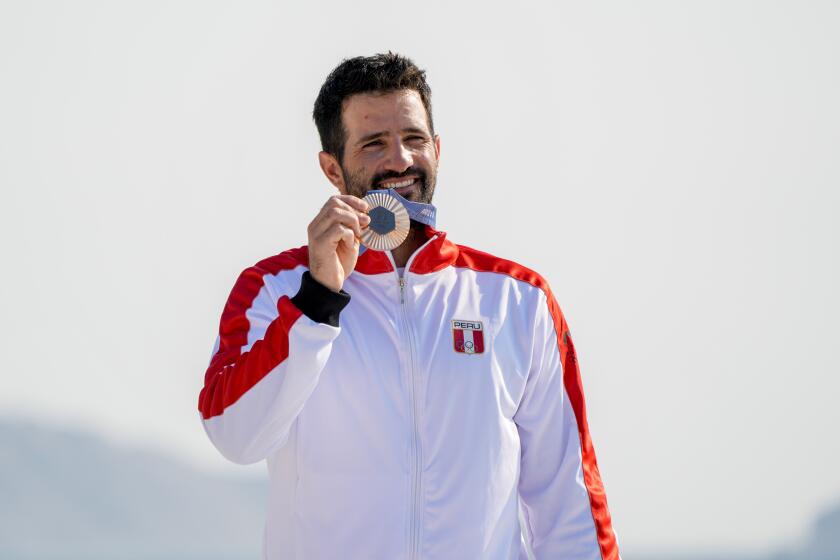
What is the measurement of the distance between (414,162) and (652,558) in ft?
27.9

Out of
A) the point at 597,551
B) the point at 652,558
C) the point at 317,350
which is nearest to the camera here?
the point at 317,350

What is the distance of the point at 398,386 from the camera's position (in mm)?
2480

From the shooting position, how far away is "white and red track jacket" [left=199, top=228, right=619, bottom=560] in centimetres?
225

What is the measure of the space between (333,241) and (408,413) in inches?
19.4

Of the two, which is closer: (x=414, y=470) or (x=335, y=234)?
(x=335, y=234)

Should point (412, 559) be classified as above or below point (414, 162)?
below

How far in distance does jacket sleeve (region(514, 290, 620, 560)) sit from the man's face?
17.7 inches

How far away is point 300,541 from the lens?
2.41m

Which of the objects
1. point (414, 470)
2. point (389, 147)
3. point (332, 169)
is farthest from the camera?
point (332, 169)

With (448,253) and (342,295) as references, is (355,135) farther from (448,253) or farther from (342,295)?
(342,295)

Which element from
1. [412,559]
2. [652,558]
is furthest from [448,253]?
[652,558]

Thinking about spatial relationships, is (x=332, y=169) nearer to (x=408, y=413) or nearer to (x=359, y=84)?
(x=359, y=84)

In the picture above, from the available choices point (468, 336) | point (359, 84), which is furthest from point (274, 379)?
point (359, 84)

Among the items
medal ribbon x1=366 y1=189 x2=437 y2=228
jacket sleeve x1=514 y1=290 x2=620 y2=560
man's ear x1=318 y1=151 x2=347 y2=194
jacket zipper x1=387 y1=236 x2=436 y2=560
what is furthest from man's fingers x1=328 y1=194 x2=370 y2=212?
jacket sleeve x1=514 y1=290 x2=620 y2=560
